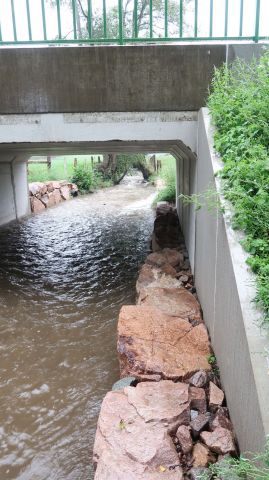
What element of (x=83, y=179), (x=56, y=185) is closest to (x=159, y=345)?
(x=56, y=185)

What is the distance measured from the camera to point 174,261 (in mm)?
6988

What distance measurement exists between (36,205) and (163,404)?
43.5ft

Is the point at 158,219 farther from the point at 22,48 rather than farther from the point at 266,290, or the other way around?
the point at 266,290

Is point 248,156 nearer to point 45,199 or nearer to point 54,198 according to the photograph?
point 45,199

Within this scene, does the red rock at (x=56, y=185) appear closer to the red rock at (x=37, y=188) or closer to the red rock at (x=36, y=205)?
the red rock at (x=37, y=188)

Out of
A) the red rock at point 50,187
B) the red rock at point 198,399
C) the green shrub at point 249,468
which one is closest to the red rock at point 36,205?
the red rock at point 50,187

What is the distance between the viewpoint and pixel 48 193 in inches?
679

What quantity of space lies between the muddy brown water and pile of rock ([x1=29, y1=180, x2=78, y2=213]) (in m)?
3.87

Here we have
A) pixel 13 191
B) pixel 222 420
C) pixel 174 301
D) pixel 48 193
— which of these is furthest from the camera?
pixel 48 193

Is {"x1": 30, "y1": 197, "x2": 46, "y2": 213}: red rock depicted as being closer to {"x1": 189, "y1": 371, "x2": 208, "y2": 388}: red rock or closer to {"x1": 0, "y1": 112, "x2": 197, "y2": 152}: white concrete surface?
{"x1": 0, "y1": 112, "x2": 197, "y2": 152}: white concrete surface

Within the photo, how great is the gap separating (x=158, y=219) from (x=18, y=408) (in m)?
6.95

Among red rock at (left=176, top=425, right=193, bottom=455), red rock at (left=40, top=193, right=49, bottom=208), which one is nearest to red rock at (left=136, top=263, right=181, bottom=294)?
red rock at (left=176, top=425, right=193, bottom=455)

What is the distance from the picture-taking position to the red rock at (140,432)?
2752 millimetres

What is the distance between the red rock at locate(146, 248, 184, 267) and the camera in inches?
274
